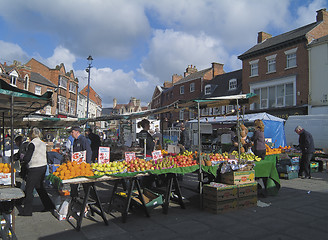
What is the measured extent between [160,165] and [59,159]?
14.6 ft

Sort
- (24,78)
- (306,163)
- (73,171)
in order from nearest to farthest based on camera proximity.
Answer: (73,171)
(306,163)
(24,78)

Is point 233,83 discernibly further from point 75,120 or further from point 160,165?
point 160,165

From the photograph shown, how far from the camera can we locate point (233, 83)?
96.8 ft

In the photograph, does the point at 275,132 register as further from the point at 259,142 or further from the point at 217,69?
the point at 217,69

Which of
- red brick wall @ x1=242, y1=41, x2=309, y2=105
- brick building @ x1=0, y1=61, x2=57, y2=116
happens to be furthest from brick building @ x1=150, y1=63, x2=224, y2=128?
brick building @ x1=0, y1=61, x2=57, y2=116

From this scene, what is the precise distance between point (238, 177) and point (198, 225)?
1610 mm

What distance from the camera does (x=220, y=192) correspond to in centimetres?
→ 550

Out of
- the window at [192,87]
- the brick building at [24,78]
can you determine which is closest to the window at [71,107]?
the brick building at [24,78]

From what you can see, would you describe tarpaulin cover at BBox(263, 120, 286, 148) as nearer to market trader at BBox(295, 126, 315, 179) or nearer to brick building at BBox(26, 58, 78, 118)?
market trader at BBox(295, 126, 315, 179)

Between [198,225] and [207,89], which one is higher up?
[207,89]

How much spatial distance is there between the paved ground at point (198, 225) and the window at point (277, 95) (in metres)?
17.8

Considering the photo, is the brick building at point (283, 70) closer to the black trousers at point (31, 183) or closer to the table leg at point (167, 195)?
the table leg at point (167, 195)

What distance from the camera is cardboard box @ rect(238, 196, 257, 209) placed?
583 centimetres

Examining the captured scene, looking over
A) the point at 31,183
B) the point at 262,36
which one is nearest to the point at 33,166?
the point at 31,183
